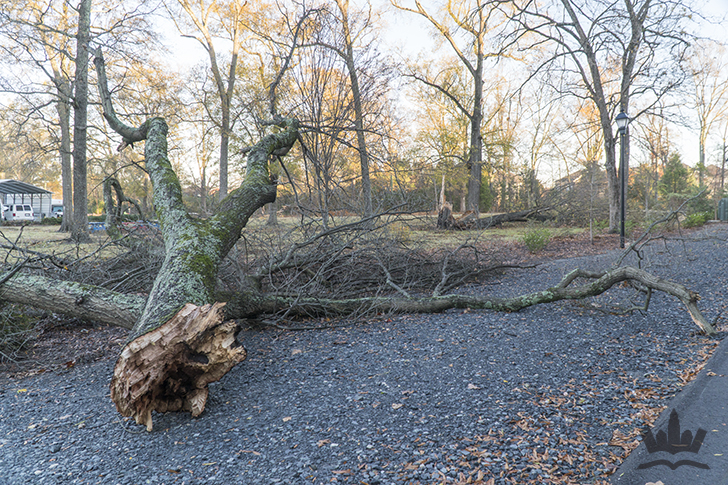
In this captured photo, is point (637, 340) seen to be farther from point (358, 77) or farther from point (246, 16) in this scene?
point (246, 16)

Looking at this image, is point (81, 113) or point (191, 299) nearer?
point (191, 299)

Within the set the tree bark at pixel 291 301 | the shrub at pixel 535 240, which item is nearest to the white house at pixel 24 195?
the tree bark at pixel 291 301

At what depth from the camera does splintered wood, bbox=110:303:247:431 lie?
2379mm

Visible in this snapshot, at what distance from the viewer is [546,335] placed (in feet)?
12.4

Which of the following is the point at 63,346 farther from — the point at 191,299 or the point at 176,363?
the point at 176,363

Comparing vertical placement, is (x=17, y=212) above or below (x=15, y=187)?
below

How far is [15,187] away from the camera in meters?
27.5

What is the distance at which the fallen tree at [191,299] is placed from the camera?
248 centimetres

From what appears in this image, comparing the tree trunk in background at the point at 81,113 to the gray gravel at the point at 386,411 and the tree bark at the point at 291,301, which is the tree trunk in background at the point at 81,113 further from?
the gray gravel at the point at 386,411

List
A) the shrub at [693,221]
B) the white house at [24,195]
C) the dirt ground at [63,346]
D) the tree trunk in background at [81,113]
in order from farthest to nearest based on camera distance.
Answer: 1. the white house at [24,195]
2. the shrub at [693,221]
3. the tree trunk in background at [81,113]
4. the dirt ground at [63,346]

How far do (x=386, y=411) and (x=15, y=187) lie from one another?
3478 cm

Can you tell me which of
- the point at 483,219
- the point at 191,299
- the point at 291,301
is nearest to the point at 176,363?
the point at 191,299

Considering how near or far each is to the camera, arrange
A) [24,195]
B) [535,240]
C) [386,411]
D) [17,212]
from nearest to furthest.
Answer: [386,411] < [535,240] < [17,212] < [24,195]

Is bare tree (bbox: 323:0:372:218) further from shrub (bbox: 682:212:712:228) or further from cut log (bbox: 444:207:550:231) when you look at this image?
shrub (bbox: 682:212:712:228)
